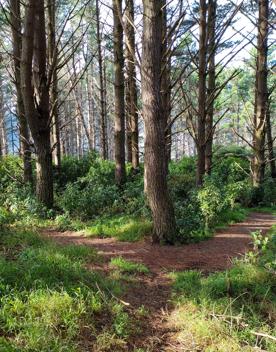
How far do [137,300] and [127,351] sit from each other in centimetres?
107

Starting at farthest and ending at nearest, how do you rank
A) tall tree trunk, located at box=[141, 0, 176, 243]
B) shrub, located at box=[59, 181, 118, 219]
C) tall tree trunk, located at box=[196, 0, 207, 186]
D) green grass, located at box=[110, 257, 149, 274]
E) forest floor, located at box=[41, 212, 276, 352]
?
1. tall tree trunk, located at box=[196, 0, 207, 186]
2. shrub, located at box=[59, 181, 118, 219]
3. tall tree trunk, located at box=[141, 0, 176, 243]
4. green grass, located at box=[110, 257, 149, 274]
5. forest floor, located at box=[41, 212, 276, 352]

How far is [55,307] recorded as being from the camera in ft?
11.9

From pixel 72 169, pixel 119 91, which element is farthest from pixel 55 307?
pixel 72 169

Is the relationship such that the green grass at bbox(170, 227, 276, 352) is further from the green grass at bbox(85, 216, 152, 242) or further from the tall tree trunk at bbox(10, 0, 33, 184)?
the tall tree trunk at bbox(10, 0, 33, 184)

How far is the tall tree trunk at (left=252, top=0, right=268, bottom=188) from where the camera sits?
1080 cm

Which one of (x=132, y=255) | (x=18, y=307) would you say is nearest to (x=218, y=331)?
(x=18, y=307)

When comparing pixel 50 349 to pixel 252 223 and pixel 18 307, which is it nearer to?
pixel 18 307

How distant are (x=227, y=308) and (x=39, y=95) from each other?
644 centimetres

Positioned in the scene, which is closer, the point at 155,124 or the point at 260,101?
the point at 155,124

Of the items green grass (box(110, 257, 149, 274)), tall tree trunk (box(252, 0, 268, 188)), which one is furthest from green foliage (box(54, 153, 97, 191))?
green grass (box(110, 257, 149, 274))

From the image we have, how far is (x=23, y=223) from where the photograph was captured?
773cm

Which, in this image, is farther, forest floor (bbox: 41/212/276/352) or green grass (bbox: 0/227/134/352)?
forest floor (bbox: 41/212/276/352)

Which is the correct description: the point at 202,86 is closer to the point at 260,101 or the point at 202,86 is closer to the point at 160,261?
the point at 260,101

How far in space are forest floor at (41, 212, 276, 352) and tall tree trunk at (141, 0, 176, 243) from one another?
0.50 metres
